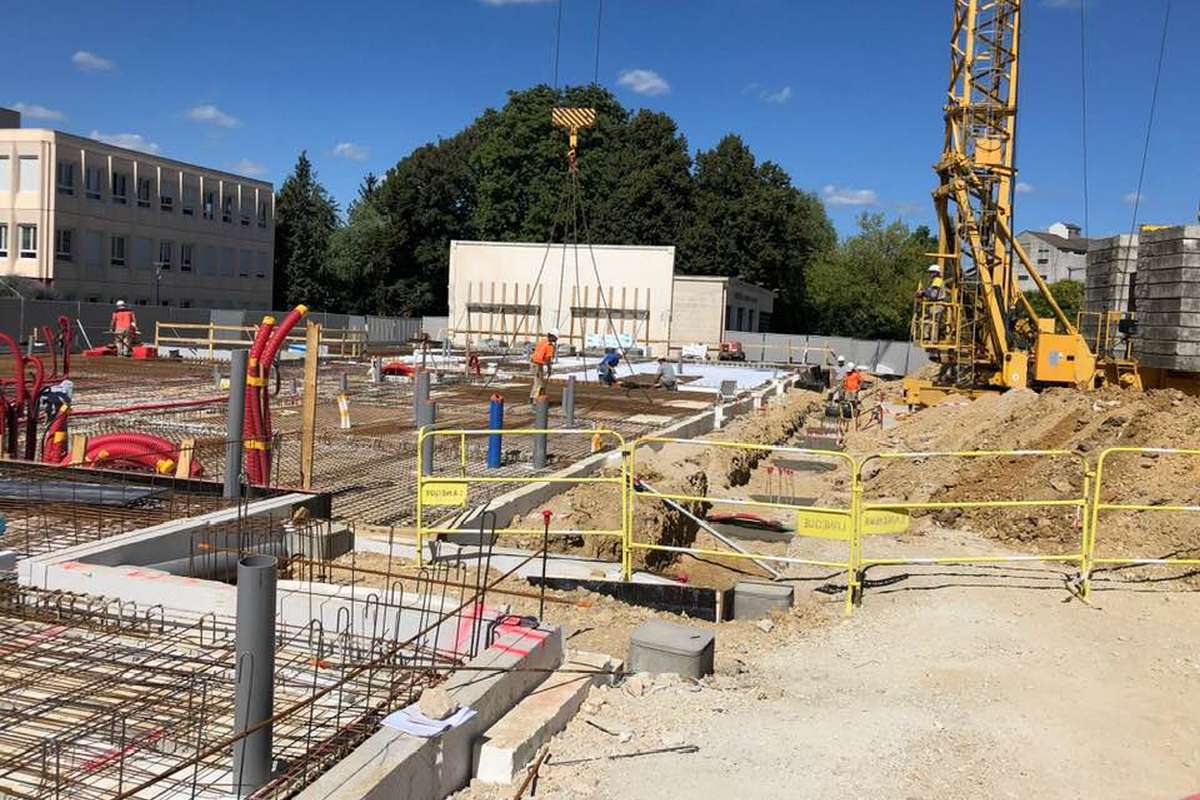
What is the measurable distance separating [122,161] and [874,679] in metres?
49.9

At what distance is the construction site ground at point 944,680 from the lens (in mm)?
5203

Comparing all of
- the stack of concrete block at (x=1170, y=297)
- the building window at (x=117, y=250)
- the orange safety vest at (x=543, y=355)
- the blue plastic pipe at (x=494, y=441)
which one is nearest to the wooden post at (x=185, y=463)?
the blue plastic pipe at (x=494, y=441)

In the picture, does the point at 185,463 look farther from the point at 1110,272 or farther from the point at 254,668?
the point at 1110,272

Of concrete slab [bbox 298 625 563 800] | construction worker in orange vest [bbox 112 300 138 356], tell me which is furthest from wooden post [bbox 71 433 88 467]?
construction worker in orange vest [bbox 112 300 138 356]

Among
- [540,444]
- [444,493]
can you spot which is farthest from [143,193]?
[444,493]

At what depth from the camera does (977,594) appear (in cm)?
858

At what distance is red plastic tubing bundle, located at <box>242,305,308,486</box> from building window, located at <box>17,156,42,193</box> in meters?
41.0

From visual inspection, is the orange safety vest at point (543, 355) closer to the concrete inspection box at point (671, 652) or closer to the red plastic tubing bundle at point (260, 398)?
the red plastic tubing bundle at point (260, 398)

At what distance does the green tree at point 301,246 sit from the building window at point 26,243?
69.5 feet

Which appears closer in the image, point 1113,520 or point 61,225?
point 1113,520

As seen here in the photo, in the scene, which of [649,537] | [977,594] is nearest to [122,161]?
[649,537]

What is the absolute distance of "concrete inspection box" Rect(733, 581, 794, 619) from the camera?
8164mm

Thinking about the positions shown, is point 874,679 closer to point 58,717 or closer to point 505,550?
point 505,550

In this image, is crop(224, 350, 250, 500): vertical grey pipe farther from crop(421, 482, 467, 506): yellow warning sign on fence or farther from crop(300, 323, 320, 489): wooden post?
crop(421, 482, 467, 506): yellow warning sign on fence
